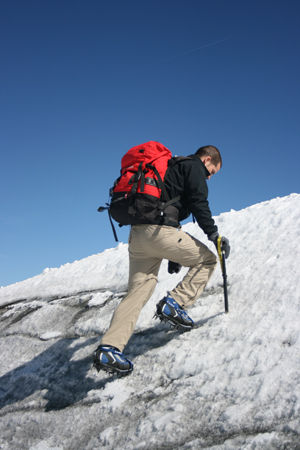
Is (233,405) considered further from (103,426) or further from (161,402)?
(103,426)

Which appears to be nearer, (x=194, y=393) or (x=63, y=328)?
(x=194, y=393)

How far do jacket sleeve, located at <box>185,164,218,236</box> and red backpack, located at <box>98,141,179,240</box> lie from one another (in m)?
0.22

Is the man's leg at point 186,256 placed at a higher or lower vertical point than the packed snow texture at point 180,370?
higher

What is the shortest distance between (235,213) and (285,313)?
5.16 meters

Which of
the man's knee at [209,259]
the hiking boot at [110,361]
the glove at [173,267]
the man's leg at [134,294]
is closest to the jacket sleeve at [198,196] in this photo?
the man's knee at [209,259]

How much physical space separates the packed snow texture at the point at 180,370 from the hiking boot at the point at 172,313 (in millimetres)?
239

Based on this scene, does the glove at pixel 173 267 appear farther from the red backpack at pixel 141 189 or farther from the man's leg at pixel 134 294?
the red backpack at pixel 141 189

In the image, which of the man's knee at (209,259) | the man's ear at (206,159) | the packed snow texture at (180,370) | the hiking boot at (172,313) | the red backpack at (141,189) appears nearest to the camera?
the packed snow texture at (180,370)

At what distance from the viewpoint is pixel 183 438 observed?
3328 mm

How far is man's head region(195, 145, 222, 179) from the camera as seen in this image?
5.11 metres

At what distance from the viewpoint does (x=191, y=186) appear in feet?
15.2

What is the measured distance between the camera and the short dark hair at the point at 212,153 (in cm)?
512

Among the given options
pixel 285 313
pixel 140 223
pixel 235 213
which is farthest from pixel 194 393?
pixel 235 213

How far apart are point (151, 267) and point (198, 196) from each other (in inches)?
46.5
